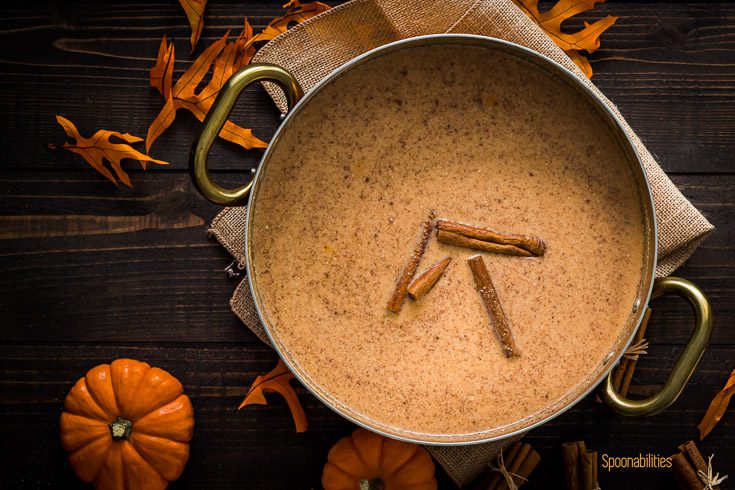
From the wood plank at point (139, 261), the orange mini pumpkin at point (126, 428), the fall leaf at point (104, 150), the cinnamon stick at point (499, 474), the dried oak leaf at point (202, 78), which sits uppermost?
the dried oak leaf at point (202, 78)

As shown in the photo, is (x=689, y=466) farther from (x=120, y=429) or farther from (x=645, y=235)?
(x=120, y=429)

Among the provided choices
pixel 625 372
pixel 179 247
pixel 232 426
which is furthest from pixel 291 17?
pixel 625 372

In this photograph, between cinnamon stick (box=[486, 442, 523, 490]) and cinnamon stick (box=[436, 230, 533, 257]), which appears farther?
cinnamon stick (box=[486, 442, 523, 490])

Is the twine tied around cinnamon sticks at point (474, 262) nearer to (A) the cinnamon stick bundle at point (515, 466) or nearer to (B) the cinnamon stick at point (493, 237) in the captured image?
(B) the cinnamon stick at point (493, 237)

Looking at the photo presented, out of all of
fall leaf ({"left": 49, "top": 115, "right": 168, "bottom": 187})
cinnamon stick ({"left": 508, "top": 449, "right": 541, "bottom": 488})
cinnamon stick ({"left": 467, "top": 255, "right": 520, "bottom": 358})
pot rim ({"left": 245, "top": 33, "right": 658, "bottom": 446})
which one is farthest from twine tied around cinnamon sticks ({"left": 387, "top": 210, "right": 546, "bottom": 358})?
fall leaf ({"left": 49, "top": 115, "right": 168, "bottom": 187})

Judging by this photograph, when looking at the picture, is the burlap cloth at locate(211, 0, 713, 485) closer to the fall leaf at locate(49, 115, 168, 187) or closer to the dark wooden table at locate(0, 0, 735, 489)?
the dark wooden table at locate(0, 0, 735, 489)

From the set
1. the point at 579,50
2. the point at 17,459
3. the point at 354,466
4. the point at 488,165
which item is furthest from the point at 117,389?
the point at 579,50

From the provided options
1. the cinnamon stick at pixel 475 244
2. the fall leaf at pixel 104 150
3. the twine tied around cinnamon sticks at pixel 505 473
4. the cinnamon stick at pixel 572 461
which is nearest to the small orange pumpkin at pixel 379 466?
the twine tied around cinnamon sticks at pixel 505 473
